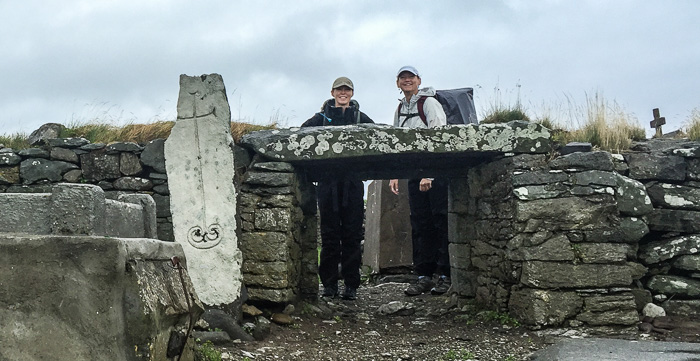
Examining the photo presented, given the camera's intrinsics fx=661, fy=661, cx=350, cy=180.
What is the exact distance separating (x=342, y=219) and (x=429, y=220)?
3.55 feet

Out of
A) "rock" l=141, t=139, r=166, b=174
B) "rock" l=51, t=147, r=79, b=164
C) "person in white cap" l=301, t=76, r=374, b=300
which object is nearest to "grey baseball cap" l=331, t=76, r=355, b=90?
"person in white cap" l=301, t=76, r=374, b=300

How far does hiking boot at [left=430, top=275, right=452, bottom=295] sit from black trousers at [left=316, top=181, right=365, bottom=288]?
38.3 inches

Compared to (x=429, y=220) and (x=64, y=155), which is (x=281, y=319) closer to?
(x=429, y=220)

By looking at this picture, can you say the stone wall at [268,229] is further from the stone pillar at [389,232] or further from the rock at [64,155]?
the stone pillar at [389,232]

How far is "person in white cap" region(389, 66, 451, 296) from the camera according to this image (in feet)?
23.3

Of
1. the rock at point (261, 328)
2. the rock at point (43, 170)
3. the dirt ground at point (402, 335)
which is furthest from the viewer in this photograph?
the rock at point (43, 170)

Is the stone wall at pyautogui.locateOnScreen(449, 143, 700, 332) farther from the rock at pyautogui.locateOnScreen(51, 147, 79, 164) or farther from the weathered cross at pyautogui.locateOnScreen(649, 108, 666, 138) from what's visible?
the rock at pyautogui.locateOnScreen(51, 147, 79, 164)

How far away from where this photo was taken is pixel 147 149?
636cm

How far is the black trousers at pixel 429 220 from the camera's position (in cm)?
777

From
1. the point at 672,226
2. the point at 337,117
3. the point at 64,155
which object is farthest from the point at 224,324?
the point at 672,226

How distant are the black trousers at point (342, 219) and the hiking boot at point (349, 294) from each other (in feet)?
0.90

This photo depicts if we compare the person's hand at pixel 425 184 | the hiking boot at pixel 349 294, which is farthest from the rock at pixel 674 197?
the hiking boot at pixel 349 294

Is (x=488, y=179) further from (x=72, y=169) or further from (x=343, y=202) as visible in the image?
(x=72, y=169)

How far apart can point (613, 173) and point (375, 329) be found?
103 inches
